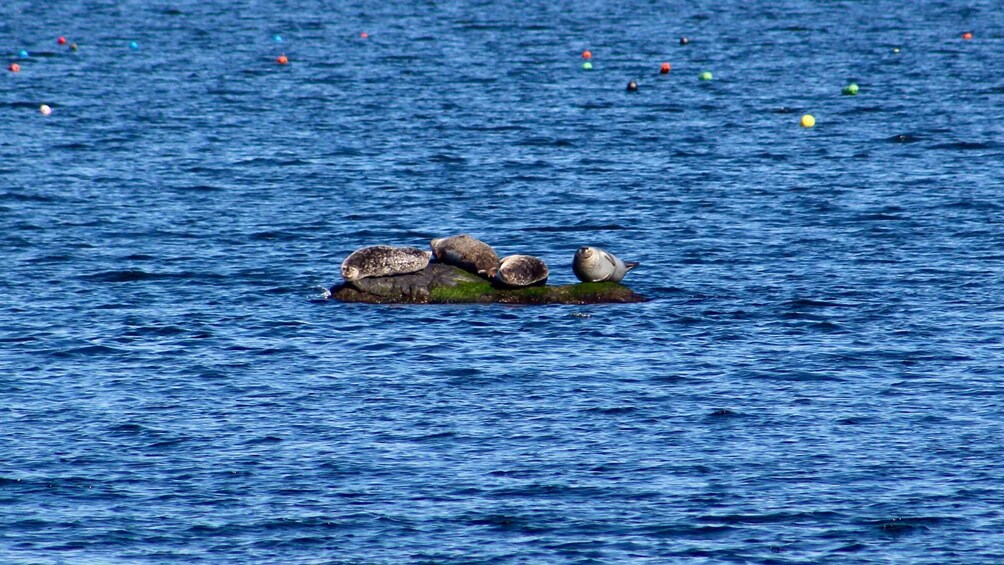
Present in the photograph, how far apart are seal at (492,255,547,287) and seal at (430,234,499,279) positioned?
0.36m

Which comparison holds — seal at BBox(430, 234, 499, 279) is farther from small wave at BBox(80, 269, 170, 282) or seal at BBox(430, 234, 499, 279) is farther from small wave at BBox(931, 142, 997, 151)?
small wave at BBox(931, 142, 997, 151)

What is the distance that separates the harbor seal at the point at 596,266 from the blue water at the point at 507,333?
90cm

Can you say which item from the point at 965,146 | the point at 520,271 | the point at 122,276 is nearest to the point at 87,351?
the point at 122,276

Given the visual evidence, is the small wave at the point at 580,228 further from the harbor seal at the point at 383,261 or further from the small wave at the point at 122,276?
the small wave at the point at 122,276

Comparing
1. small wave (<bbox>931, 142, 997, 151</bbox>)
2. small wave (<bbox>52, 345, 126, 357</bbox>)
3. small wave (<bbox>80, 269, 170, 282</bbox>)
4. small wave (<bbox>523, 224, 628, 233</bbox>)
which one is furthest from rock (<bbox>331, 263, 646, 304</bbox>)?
small wave (<bbox>931, 142, 997, 151</bbox>)

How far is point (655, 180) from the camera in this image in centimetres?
4634

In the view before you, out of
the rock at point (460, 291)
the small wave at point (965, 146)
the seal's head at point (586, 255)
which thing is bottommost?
the rock at point (460, 291)

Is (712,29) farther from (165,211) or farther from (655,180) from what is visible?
(165,211)

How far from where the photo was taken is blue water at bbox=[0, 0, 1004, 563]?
67.2ft

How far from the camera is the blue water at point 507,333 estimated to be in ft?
67.2

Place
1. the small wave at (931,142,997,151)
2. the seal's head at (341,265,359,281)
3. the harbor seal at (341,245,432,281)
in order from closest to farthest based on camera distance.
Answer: the harbor seal at (341,245,432,281)
the seal's head at (341,265,359,281)
the small wave at (931,142,997,151)

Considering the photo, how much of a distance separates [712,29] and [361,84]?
28959mm

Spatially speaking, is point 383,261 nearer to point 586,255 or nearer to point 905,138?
point 586,255

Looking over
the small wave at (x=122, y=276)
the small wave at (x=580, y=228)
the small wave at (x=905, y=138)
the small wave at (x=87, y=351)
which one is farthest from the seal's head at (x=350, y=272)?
the small wave at (x=905, y=138)
